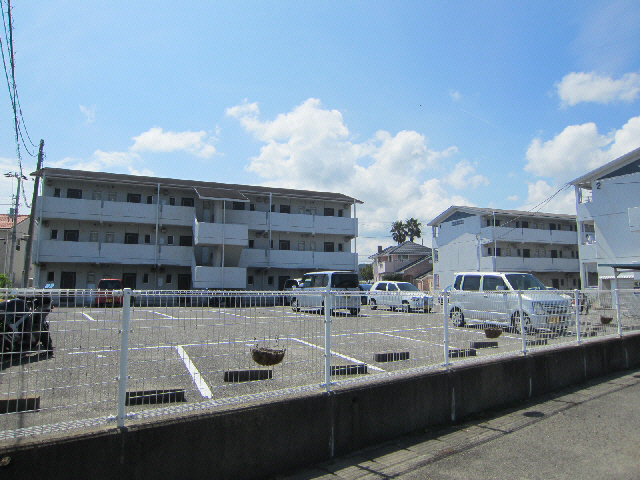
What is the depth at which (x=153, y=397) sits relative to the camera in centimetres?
361

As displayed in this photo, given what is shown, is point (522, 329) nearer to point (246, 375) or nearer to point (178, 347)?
point (246, 375)

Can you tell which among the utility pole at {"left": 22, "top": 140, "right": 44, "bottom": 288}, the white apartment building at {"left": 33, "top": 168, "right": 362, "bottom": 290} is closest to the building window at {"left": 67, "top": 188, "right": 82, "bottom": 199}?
the white apartment building at {"left": 33, "top": 168, "right": 362, "bottom": 290}

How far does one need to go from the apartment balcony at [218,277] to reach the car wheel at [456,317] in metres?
23.3

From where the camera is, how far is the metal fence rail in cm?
280

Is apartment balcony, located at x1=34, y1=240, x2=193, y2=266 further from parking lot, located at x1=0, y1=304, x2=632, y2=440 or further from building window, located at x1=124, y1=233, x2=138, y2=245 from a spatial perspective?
parking lot, located at x1=0, y1=304, x2=632, y2=440

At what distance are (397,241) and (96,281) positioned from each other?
47209mm

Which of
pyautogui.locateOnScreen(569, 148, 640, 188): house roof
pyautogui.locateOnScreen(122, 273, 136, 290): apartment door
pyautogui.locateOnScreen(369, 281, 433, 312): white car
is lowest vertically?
pyautogui.locateOnScreen(369, 281, 433, 312): white car

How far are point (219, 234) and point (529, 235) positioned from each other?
87.0ft

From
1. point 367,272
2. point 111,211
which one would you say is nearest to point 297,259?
point 111,211

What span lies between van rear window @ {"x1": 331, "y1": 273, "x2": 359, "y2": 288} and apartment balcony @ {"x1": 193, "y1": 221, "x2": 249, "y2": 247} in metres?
11.6

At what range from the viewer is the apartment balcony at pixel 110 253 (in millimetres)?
26938

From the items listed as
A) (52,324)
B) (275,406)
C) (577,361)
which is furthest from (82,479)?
(577,361)

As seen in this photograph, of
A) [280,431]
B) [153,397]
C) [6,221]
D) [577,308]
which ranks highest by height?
[6,221]

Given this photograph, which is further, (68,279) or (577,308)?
(68,279)
